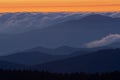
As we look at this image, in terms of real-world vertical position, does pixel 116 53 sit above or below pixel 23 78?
above

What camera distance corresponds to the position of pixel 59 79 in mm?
61719

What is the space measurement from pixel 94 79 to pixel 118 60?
118 m

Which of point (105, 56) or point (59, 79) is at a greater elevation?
point (105, 56)

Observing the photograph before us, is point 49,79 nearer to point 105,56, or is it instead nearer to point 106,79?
point 106,79

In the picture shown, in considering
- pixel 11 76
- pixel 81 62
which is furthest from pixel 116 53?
pixel 11 76

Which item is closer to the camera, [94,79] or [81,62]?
[94,79]

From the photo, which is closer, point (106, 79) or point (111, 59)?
point (106, 79)

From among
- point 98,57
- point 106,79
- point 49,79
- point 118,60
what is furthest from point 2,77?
point 98,57

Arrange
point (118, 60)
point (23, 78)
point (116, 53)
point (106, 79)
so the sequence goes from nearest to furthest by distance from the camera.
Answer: point (106, 79) → point (23, 78) → point (118, 60) → point (116, 53)

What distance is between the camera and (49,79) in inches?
2381

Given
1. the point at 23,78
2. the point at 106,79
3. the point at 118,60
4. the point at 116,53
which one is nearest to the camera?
the point at 106,79

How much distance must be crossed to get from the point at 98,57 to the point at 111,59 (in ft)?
40.8

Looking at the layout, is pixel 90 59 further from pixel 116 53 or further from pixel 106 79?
pixel 106 79

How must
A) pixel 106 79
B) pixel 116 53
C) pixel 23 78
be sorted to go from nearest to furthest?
1. pixel 106 79
2. pixel 23 78
3. pixel 116 53
